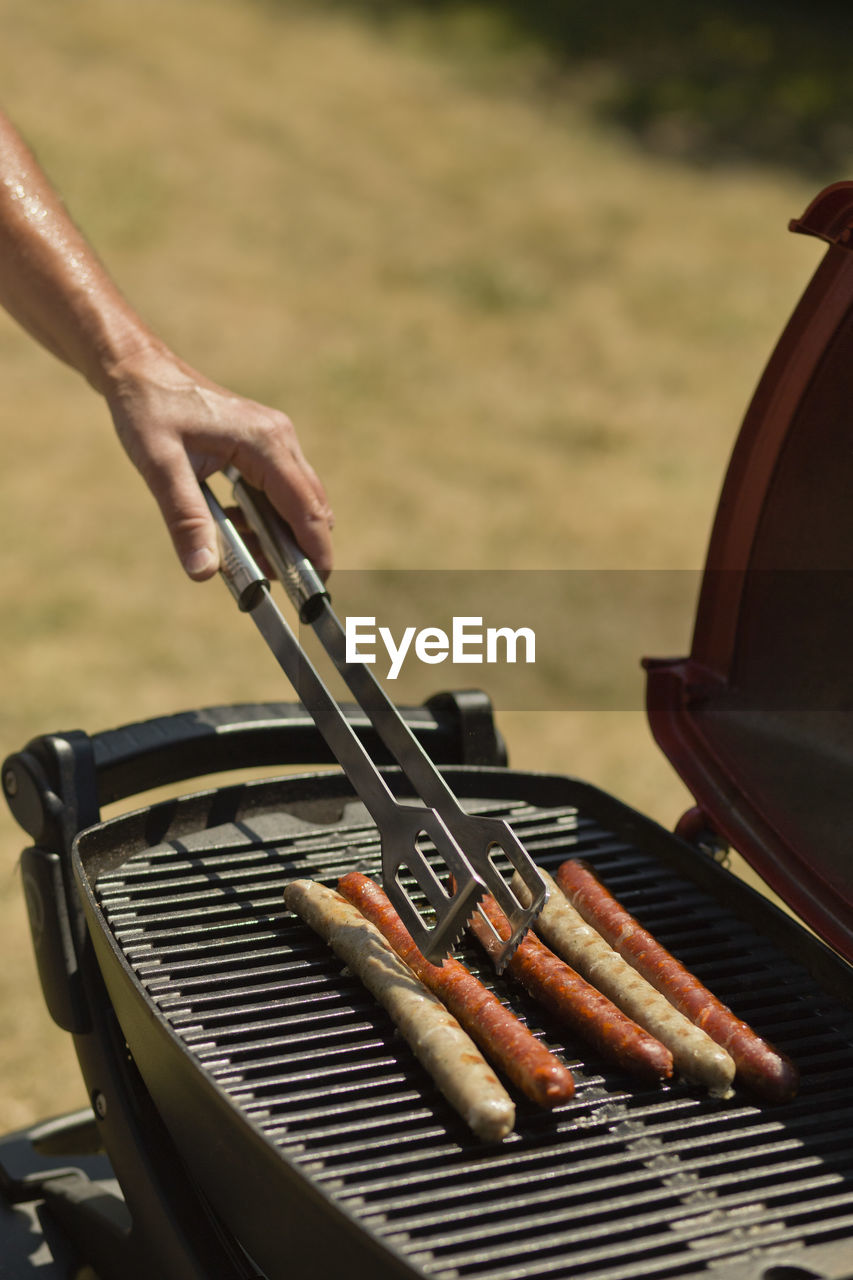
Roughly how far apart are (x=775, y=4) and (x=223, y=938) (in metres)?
15.9

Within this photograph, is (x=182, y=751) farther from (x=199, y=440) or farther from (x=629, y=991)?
(x=629, y=991)

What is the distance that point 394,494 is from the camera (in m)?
7.92

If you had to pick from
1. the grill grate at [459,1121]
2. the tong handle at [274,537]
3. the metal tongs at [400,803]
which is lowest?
the grill grate at [459,1121]

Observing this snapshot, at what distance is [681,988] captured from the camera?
1.76 meters

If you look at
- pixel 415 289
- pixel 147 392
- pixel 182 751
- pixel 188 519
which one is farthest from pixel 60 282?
pixel 415 289

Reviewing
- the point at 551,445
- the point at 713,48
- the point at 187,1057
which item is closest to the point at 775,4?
the point at 713,48

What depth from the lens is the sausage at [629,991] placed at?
1622 millimetres

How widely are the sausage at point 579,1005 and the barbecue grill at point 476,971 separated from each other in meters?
0.03

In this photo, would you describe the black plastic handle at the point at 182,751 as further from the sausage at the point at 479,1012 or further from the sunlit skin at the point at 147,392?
the sausage at the point at 479,1012

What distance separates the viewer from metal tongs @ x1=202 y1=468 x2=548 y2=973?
5.52 ft

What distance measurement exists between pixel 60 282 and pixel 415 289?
28.4 ft

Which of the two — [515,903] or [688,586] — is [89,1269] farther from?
[688,586]

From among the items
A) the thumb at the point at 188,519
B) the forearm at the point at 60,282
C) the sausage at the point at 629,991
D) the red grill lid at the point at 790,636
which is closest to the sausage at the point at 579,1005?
the sausage at the point at 629,991

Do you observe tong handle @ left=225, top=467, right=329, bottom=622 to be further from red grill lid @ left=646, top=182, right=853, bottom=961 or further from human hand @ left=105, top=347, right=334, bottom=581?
red grill lid @ left=646, top=182, right=853, bottom=961
